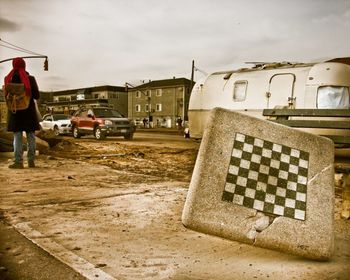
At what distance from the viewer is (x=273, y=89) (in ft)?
29.5

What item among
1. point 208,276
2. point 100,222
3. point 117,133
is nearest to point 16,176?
point 100,222

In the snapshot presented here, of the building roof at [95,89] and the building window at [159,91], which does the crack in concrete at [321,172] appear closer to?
the building window at [159,91]

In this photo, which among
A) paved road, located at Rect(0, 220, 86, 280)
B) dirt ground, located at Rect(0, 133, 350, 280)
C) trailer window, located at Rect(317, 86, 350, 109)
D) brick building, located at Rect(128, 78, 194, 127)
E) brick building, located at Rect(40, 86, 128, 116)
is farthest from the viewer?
brick building, located at Rect(40, 86, 128, 116)

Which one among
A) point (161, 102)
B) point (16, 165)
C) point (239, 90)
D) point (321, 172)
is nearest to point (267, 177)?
point (321, 172)

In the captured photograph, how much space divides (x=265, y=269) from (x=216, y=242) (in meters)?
0.59

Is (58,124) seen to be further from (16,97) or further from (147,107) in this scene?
(147,107)

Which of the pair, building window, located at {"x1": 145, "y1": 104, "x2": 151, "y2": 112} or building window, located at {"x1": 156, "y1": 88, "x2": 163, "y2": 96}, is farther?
building window, located at {"x1": 145, "y1": 104, "x2": 151, "y2": 112}

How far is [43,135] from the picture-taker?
12172 mm

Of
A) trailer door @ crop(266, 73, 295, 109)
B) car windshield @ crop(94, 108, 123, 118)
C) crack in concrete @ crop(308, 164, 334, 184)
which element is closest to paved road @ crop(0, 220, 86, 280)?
crack in concrete @ crop(308, 164, 334, 184)

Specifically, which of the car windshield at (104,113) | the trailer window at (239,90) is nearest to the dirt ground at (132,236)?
the trailer window at (239,90)

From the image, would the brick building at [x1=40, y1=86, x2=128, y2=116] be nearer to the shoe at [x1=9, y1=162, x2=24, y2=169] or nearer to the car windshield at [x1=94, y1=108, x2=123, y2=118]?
the car windshield at [x1=94, y1=108, x2=123, y2=118]

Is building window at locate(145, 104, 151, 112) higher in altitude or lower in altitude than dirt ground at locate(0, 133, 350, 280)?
higher

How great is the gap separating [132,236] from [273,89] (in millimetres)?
7112

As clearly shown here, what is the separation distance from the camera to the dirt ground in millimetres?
2260
